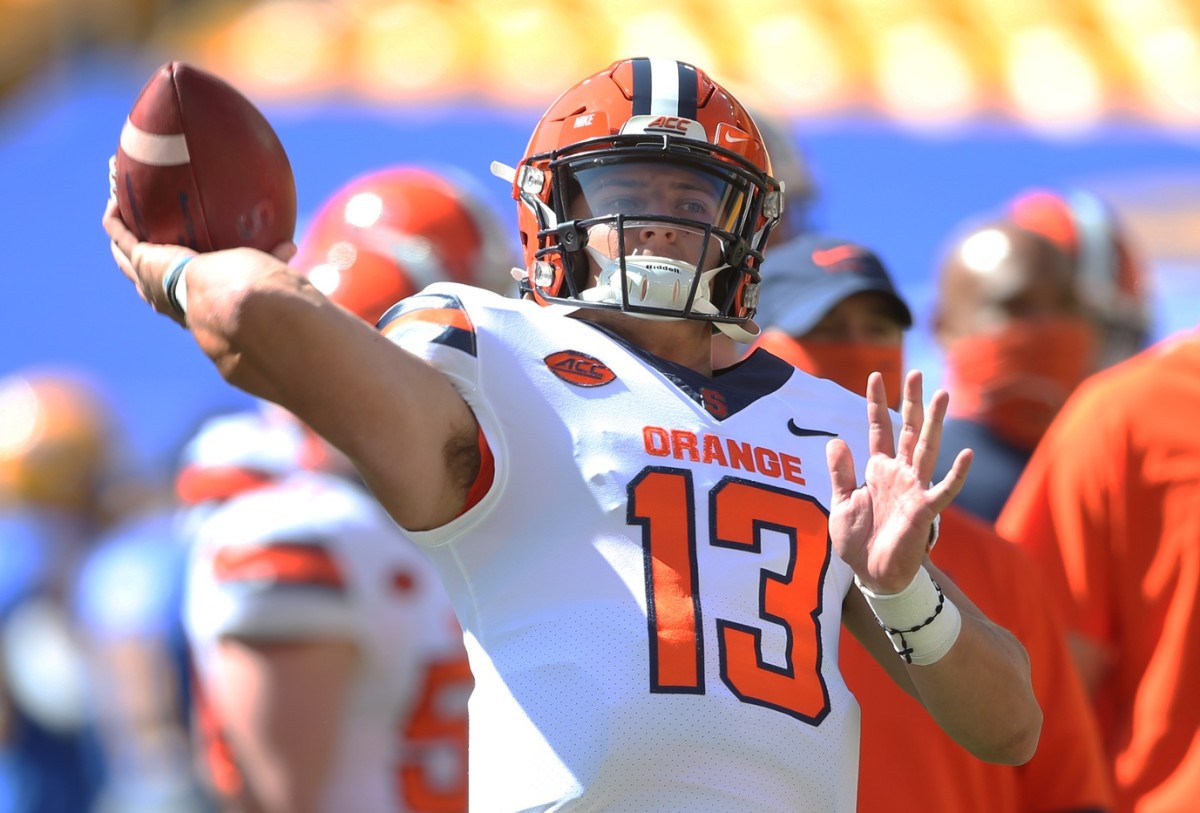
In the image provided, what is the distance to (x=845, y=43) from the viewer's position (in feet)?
36.4

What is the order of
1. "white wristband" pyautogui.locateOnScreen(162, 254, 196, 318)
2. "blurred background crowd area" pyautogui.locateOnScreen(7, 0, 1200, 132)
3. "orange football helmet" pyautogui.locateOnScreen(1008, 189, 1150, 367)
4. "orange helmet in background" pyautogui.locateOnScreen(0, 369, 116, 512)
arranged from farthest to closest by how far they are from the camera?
1. "blurred background crowd area" pyautogui.locateOnScreen(7, 0, 1200, 132)
2. "orange helmet in background" pyautogui.locateOnScreen(0, 369, 116, 512)
3. "orange football helmet" pyautogui.locateOnScreen(1008, 189, 1150, 367)
4. "white wristband" pyautogui.locateOnScreen(162, 254, 196, 318)

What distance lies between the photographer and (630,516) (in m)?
2.12

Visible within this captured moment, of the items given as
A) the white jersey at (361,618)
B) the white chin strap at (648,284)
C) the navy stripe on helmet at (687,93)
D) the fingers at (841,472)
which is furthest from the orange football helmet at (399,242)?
the fingers at (841,472)

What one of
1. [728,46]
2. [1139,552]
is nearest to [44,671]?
[1139,552]

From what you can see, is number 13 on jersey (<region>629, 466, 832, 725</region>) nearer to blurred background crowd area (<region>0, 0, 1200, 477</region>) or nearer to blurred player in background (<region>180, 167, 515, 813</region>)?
blurred player in background (<region>180, 167, 515, 813</region>)

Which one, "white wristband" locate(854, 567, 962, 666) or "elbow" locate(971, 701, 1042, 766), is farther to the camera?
"elbow" locate(971, 701, 1042, 766)

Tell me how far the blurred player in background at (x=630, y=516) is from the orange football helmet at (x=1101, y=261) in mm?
2373

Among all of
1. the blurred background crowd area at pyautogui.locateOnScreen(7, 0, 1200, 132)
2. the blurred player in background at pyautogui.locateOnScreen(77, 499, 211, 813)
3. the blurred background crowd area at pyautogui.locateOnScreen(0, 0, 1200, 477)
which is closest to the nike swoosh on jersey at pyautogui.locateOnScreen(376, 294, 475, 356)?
the blurred background crowd area at pyautogui.locateOnScreen(0, 0, 1200, 477)

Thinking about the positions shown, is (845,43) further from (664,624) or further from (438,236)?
(664,624)

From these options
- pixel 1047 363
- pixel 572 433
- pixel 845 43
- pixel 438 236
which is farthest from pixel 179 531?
pixel 845 43

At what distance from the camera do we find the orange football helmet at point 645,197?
2.33 metres

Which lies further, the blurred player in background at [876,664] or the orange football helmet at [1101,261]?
the orange football helmet at [1101,261]

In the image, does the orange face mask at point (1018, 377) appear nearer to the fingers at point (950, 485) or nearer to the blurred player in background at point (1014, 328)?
the blurred player in background at point (1014, 328)

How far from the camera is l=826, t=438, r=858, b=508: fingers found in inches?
83.2
